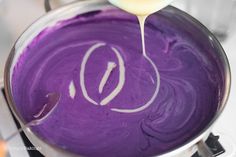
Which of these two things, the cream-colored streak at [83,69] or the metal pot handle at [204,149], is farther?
the cream-colored streak at [83,69]

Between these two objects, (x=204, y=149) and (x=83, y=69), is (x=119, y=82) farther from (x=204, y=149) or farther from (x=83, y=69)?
(x=204, y=149)

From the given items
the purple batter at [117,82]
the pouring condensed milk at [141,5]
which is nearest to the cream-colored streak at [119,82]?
the purple batter at [117,82]

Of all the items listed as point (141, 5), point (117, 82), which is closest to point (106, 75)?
point (117, 82)

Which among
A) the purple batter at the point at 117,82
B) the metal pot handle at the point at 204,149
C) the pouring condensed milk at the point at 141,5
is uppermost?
the pouring condensed milk at the point at 141,5

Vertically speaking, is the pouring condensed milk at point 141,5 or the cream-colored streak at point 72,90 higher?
the pouring condensed milk at point 141,5

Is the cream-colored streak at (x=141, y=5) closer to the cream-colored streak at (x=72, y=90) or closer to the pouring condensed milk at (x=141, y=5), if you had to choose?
the pouring condensed milk at (x=141, y=5)

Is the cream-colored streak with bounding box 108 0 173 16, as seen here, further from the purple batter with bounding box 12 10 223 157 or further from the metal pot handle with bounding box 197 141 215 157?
the metal pot handle with bounding box 197 141 215 157

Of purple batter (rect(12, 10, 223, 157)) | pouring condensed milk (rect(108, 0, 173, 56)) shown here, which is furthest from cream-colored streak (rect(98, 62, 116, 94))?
pouring condensed milk (rect(108, 0, 173, 56))

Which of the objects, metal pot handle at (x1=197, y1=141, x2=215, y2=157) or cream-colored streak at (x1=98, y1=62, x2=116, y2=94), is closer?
metal pot handle at (x1=197, y1=141, x2=215, y2=157)

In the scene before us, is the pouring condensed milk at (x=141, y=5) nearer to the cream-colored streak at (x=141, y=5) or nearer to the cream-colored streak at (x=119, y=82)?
the cream-colored streak at (x=141, y=5)
